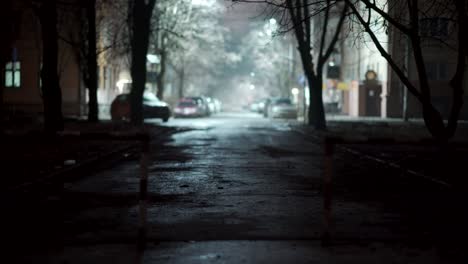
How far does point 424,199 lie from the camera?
11.5 meters

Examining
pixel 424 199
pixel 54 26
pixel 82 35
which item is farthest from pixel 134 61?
pixel 424 199

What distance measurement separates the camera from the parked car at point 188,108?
200 ft

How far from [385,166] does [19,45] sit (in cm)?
3828

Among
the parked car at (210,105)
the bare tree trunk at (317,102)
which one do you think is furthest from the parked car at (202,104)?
the bare tree trunk at (317,102)

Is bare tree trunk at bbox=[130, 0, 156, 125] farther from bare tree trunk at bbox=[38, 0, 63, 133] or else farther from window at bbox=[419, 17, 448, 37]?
window at bbox=[419, 17, 448, 37]

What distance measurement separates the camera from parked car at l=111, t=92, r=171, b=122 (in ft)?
141

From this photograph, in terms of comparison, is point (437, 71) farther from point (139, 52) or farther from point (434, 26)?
point (434, 26)

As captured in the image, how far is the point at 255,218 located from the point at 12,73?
44496 mm

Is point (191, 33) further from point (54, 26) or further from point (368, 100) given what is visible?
point (54, 26)

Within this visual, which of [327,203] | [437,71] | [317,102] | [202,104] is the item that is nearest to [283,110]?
[202,104]

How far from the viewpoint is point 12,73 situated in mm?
50969

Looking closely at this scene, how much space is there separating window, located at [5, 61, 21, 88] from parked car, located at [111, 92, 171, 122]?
390 inches

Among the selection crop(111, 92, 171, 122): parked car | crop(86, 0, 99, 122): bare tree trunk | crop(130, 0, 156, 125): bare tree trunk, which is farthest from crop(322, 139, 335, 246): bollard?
crop(111, 92, 171, 122): parked car

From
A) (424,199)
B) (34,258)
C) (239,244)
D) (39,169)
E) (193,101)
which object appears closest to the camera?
(34,258)
